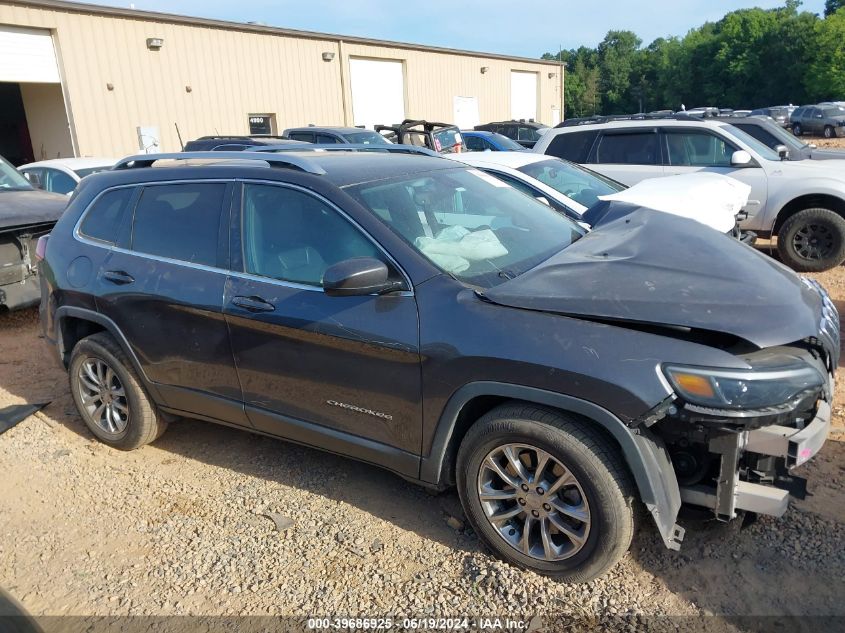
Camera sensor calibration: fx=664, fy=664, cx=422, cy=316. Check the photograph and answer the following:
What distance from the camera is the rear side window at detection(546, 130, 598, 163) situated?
31.0 feet

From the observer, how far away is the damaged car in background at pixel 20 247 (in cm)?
682

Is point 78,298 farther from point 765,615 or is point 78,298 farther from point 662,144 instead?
point 662,144

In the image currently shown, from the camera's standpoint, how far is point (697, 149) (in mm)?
8648

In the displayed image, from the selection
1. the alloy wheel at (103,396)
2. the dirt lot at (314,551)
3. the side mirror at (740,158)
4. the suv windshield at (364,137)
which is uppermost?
the suv windshield at (364,137)

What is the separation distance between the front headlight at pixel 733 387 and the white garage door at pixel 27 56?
18950 millimetres

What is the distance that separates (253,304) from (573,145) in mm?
7284

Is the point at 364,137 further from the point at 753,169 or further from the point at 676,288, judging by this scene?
the point at 676,288

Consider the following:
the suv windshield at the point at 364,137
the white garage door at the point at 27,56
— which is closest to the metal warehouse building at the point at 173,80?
the white garage door at the point at 27,56

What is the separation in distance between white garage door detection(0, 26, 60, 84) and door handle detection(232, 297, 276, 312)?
17.0m

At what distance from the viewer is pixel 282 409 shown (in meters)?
3.51

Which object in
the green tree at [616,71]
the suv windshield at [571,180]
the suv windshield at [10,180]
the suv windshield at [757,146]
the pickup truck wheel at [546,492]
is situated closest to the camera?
the pickup truck wheel at [546,492]

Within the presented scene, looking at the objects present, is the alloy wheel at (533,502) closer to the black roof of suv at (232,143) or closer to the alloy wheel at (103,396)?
the alloy wheel at (103,396)

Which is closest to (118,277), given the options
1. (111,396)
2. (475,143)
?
(111,396)

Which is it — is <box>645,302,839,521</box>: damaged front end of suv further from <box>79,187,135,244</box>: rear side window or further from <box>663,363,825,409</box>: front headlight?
<box>79,187,135,244</box>: rear side window
